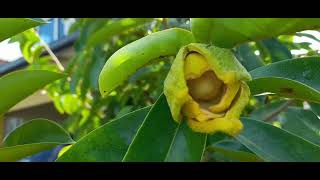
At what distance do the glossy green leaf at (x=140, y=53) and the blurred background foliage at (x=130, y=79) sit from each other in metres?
0.72

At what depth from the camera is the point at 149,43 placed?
2.65 feet

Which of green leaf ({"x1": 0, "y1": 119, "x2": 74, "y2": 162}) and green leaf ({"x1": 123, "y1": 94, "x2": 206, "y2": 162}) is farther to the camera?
green leaf ({"x1": 0, "y1": 119, "x2": 74, "y2": 162})

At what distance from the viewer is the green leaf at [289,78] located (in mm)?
855

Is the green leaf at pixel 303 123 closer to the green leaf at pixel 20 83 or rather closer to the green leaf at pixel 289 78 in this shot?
the green leaf at pixel 289 78

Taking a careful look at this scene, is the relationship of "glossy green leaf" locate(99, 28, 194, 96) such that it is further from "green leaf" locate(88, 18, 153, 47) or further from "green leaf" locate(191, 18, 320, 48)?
"green leaf" locate(88, 18, 153, 47)

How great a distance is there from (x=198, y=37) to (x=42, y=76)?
325 mm

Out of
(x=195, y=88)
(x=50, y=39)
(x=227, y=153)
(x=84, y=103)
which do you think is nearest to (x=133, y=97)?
(x=84, y=103)

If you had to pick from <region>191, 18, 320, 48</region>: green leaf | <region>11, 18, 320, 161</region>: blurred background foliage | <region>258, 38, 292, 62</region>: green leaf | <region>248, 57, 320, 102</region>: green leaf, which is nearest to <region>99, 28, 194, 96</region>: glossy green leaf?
<region>191, 18, 320, 48</region>: green leaf

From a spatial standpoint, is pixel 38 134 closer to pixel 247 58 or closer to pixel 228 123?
pixel 228 123

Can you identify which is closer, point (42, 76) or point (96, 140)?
point (96, 140)

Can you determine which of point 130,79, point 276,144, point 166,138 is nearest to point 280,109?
point 130,79

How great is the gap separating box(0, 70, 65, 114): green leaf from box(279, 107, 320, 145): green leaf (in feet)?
1.74

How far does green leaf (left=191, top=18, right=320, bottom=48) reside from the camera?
2.52 ft

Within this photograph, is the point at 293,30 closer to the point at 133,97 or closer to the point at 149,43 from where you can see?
the point at 149,43
